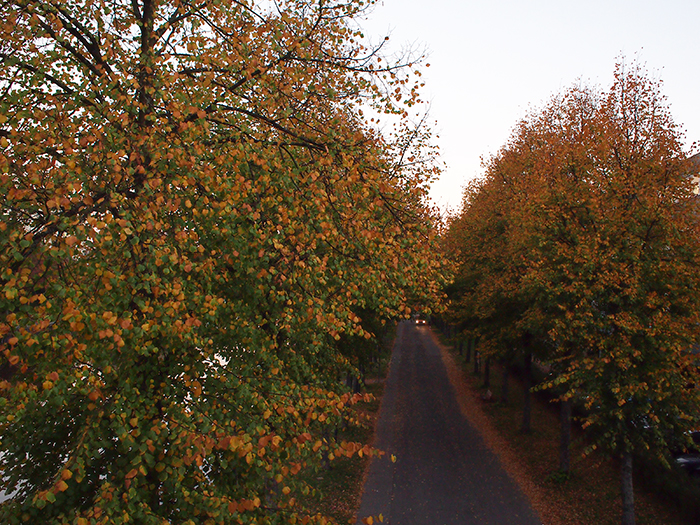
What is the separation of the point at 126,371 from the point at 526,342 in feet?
54.9

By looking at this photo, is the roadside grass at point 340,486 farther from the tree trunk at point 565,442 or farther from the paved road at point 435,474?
the tree trunk at point 565,442

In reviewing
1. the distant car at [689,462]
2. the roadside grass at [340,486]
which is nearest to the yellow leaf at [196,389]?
the roadside grass at [340,486]

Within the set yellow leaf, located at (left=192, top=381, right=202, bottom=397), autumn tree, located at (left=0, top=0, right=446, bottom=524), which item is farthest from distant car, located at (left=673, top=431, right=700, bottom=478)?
yellow leaf, located at (left=192, top=381, right=202, bottom=397)

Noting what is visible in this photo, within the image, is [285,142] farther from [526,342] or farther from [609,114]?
[526,342]

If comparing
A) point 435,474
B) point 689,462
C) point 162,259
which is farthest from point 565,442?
point 162,259

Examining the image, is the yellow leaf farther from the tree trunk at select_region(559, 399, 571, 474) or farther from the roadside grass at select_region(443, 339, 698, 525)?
the tree trunk at select_region(559, 399, 571, 474)

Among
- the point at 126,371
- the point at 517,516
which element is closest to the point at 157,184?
the point at 126,371

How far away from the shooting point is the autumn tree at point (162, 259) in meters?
3.88

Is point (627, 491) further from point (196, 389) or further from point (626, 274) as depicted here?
point (196, 389)

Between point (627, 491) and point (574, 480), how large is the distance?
12.1ft

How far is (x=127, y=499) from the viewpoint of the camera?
3971mm

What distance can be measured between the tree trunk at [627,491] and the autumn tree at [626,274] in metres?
0.02

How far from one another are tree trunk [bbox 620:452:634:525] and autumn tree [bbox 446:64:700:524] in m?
0.02

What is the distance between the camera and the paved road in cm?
1228
